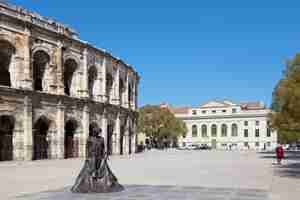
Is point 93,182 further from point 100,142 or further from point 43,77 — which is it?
point 43,77

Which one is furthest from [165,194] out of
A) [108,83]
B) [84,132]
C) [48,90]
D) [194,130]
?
[194,130]

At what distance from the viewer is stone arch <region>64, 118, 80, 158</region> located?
3576 centimetres

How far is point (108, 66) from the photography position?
42000mm

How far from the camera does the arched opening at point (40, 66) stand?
3347 centimetres

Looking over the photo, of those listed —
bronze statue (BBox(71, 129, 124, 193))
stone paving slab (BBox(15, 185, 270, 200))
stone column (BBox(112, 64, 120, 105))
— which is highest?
stone column (BBox(112, 64, 120, 105))

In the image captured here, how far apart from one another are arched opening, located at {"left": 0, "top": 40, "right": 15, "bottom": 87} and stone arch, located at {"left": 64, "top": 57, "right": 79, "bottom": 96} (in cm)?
540

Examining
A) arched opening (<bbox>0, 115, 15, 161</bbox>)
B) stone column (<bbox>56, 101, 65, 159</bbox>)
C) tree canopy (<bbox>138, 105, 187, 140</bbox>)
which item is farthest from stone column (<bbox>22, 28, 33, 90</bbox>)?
tree canopy (<bbox>138, 105, 187, 140</bbox>)

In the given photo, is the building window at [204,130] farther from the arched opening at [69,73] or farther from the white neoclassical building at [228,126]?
the arched opening at [69,73]

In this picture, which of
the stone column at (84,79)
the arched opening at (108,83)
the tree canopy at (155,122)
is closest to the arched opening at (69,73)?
the stone column at (84,79)

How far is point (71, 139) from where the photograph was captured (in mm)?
36375

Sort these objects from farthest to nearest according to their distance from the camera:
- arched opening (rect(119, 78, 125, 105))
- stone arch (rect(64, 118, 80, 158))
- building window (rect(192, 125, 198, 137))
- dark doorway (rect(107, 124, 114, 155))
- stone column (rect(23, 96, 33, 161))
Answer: building window (rect(192, 125, 198, 137)) < arched opening (rect(119, 78, 125, 105)) < dark doorway (rect(107, 124, 114, 155)) < stone arch (rect(64, 118, 80, 158)) < stone column (rect(23, 96, 33, 161))

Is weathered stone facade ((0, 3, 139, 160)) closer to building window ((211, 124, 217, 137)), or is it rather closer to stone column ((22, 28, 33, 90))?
stone column ((22, 28, 33, 90))

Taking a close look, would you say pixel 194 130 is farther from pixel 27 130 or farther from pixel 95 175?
pixel 95 175

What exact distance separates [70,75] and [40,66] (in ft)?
12.2
